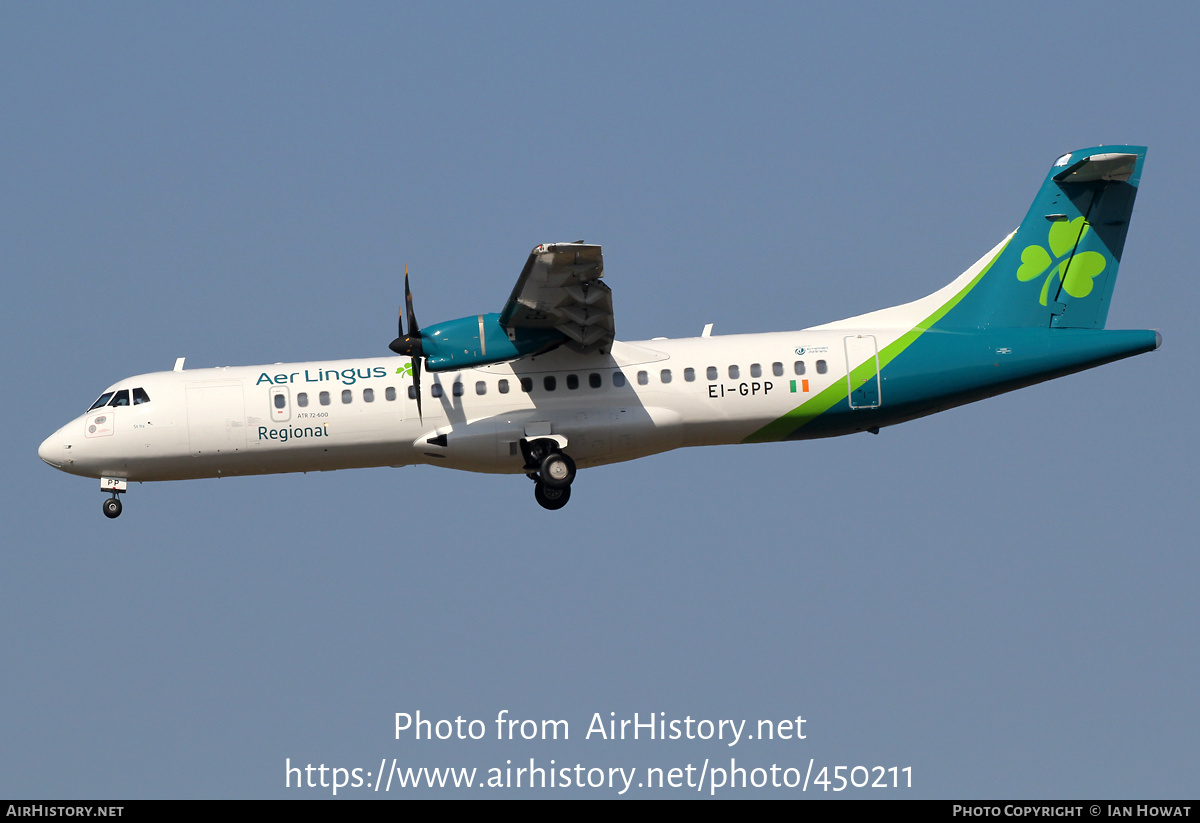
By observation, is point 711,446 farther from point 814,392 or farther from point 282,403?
point 282,403

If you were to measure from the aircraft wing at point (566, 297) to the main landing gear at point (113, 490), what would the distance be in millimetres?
8015

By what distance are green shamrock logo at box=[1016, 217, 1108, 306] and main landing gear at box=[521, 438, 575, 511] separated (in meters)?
9.49

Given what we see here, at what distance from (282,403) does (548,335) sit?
16.8 feet

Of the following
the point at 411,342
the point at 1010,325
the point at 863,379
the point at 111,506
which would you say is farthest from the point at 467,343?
the point at 1010,325

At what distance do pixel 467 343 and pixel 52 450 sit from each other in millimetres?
8373

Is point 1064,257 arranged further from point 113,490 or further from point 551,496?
point 113,490

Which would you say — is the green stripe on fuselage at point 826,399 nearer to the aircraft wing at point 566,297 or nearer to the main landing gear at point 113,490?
the aircraft wing at point 566,297

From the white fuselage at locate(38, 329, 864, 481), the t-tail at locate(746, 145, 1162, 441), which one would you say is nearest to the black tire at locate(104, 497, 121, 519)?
the white fuselage at locate(38, 329, 864, 481)

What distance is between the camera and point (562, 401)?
88.8ft

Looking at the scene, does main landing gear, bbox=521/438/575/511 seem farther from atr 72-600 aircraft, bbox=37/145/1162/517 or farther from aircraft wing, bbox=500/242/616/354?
aircraft wing, bbox=500/242/616/354

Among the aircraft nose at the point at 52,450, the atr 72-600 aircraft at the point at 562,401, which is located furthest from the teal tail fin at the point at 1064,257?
the aircraft nose at the point at 52,450

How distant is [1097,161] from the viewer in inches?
1096
